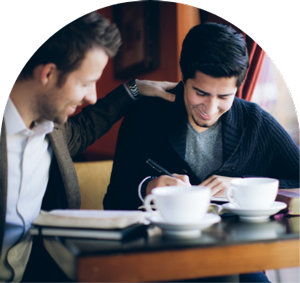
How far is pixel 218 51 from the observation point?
3.37ft

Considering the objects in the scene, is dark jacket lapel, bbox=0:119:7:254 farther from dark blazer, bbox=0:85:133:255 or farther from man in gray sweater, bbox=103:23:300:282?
man in gray sweater, bbox=103:23:300:282

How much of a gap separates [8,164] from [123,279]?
1.52 ft

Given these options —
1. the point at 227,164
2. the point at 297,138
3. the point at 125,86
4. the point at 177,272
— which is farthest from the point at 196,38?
the point at 177,272

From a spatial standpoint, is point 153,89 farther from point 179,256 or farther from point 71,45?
point 179,256

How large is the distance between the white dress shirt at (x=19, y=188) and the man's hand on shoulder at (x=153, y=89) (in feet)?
1.42

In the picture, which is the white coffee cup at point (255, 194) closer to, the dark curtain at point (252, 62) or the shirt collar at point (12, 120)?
the shirt collar at point (12, 120)

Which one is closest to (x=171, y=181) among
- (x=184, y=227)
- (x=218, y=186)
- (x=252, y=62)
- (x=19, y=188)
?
(x=218, y=186)

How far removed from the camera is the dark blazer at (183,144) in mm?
1146

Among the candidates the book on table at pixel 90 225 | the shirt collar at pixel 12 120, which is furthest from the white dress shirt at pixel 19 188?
the book on table at pixel 90 225

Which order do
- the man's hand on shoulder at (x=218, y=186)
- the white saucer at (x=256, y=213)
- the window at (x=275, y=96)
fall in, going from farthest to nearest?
1. the window at (x=275, y=96)
2. the man's hand on shoulder at (x=218, y=186)
3. the white saucer at (x=256, y=213)

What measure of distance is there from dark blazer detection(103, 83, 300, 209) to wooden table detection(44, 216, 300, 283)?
1.83ft

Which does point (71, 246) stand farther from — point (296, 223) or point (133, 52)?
point (133, 52)

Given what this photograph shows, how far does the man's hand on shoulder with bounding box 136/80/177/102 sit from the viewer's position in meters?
1.19

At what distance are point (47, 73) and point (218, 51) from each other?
57 cm
